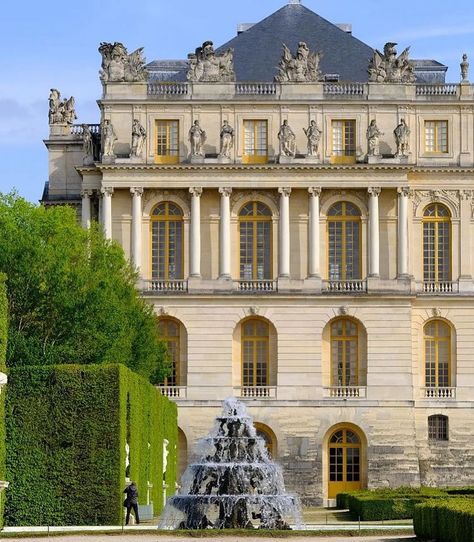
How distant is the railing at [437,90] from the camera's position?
89.1 m

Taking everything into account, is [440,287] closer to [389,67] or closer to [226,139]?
[389,67]

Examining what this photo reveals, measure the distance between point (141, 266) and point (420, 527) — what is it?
4090 centimetres

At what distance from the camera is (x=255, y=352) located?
286 ft

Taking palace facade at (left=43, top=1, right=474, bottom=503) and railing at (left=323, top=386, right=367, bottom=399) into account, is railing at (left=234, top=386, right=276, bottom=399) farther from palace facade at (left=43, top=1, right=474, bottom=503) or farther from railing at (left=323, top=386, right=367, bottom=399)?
railing at (left=323, top=386, right=367, bottom=399)

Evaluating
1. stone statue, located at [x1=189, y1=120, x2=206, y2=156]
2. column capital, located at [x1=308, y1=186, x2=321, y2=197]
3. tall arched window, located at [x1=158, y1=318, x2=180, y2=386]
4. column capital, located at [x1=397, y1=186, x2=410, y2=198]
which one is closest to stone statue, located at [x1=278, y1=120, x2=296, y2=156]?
column capital, located at [x1=308, y1=186, x2=321, y2=197]

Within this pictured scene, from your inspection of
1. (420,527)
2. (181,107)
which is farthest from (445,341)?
(420,527)

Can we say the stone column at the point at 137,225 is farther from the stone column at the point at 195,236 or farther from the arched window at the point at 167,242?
the stone column at the point at 195,236

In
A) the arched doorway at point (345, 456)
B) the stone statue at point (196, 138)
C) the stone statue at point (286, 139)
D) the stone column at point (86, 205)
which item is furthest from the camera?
the stone column at point (86, 205)

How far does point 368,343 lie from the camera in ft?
284

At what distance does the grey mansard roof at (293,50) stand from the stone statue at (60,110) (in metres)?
4.21

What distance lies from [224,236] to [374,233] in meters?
6.63

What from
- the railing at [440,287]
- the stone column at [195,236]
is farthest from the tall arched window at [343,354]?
the stone column at [195,236]

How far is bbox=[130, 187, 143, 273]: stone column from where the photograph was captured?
86.6 meters

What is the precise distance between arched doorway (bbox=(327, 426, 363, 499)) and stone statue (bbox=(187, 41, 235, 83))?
16.5 meters
